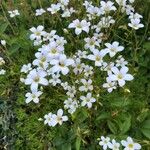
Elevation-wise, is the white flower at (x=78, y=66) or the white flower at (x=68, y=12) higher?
the white flower at (x=68, y=12)

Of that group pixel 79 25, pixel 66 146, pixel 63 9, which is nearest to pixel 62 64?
pixel 79 25

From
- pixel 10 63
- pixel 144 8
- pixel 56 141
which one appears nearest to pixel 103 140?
pixel 56 141

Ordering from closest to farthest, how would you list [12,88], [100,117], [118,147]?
[118,147]
[100,117]
[12,88]

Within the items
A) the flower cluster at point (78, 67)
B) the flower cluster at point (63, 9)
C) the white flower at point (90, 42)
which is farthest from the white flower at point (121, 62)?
the flower cluster at point (63, 9)

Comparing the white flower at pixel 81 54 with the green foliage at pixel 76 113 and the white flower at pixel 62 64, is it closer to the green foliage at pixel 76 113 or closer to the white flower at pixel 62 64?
the green foliage at pixel 76 113

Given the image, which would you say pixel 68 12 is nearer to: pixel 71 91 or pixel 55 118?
pixel 71 91

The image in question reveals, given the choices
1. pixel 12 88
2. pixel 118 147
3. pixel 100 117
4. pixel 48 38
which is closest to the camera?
pixel 118 147

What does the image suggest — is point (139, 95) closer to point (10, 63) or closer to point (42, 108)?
point (42, 108)
